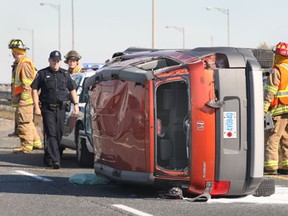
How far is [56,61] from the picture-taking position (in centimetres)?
1269

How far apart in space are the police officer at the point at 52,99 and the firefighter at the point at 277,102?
3023 mm

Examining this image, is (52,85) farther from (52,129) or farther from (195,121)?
(195,121)

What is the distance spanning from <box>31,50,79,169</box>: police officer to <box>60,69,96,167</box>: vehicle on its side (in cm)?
23

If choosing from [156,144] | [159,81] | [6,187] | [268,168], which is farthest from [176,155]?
[268,168]

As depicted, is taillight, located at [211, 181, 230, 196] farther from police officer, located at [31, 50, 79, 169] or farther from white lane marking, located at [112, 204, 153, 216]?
police officer, located at [31, 50, 79, 169]

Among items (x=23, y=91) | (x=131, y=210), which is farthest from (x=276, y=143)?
(x=23, y=91)

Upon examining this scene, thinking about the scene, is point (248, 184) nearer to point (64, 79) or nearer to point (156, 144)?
point (156, 144)

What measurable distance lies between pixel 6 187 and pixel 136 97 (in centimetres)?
236

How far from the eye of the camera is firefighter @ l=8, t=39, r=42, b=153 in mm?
14961

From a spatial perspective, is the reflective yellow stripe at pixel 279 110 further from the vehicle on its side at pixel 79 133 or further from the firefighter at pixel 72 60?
the firefighter at pixel 72 60

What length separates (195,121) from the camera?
859cm

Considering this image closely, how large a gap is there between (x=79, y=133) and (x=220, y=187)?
15.6 ft

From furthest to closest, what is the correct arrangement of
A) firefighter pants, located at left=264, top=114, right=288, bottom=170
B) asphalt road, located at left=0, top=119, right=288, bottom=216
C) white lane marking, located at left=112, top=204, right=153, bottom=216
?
1. firefighter pants, located at left=264, top=114, right=288, bottom=170
2. asphalt road, located at left=0, top=119, right=288, bottom=216
3. white lane marking, located at left=112, top=204, right=153, bottom=216

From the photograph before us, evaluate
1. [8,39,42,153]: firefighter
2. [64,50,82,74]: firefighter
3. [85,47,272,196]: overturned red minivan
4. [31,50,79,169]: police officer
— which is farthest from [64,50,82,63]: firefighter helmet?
[85,47,272,196]: overturned red minivan
